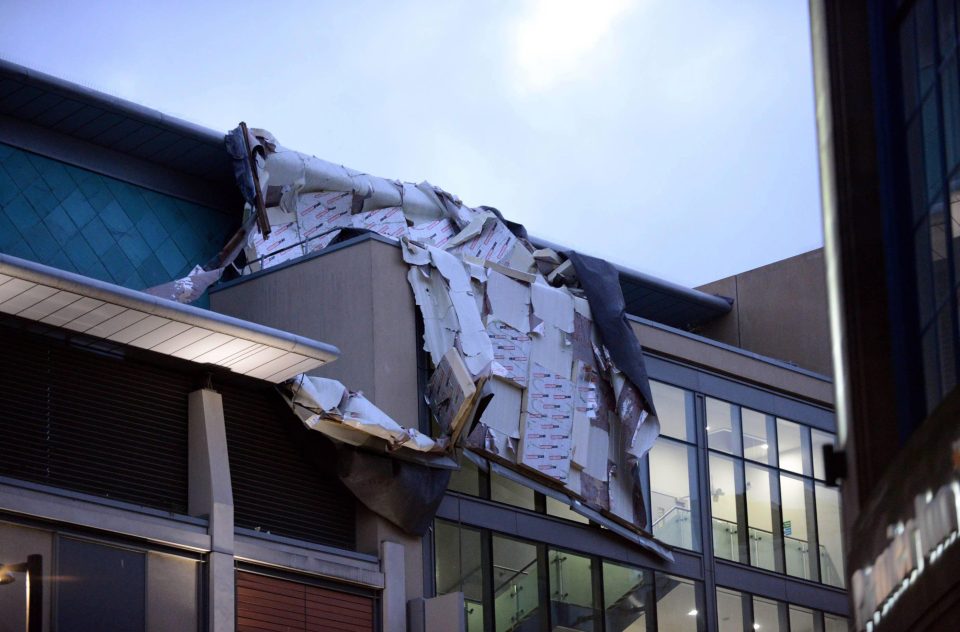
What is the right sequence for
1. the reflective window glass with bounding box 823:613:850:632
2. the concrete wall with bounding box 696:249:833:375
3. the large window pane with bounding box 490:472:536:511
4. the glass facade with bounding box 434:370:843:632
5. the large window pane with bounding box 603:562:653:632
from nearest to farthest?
the glass facade with bounding box 434:370:843:632 → the large window pane with bounding box 490:472:536:511 → the large window pane with bounding box 603:562:653:632 → the reflective window glass with bounding box 823:613:850:632 → the concrete wall with bounding box 696:249:833:375

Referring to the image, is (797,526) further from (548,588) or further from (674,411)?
(548,588)

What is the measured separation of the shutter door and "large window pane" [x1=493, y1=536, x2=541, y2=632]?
339 cm

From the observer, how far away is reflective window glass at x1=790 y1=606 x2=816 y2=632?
3816cm

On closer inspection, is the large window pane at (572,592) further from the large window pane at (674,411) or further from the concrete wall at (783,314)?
the concrete wall at (783,314)

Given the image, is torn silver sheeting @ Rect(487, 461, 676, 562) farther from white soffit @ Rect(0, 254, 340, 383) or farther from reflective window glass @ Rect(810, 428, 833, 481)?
white soffit @ Rect(0, 254, 340, 383)

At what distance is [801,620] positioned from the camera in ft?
126

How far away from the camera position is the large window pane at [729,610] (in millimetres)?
36750

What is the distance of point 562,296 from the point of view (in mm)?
33938

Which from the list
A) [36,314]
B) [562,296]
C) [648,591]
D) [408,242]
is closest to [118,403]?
[36,314]

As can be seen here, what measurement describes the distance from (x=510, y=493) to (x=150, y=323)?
955 cm

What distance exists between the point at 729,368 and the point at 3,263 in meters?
19.7

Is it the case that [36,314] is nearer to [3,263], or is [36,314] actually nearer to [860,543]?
[3,263]

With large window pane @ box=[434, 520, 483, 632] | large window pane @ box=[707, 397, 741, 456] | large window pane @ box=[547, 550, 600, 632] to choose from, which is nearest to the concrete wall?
large window pane @ box=[707, 397, 741, 456]

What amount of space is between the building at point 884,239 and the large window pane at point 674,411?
2028 centimetres
